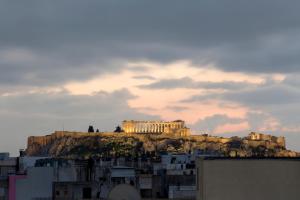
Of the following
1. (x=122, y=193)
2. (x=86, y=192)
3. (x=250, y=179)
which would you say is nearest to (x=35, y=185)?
(x=86, y=192)

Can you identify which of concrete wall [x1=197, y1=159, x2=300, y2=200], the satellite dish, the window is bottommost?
the window

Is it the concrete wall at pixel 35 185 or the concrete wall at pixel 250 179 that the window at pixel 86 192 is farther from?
the concrete wall at pixel 250 179

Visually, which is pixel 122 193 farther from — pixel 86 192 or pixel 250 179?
pixel 86 192

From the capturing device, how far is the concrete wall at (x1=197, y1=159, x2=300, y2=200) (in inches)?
822

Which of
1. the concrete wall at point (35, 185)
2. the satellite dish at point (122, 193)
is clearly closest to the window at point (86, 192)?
the concrete wall at point (35, 185)

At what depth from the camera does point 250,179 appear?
21.3 m

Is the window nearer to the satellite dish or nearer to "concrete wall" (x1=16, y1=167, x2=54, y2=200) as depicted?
"concrete wall" (x1=16, y1=167, x2=54, y2=200)

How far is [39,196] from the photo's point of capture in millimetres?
46719

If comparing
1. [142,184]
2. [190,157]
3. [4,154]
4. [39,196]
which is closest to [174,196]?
[142,184]

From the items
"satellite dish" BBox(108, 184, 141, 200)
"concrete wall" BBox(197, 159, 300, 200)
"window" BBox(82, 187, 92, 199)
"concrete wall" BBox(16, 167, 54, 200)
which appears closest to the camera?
"concrete wall" BBox(197, 159, 300, 200)

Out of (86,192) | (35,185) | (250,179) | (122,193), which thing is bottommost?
(86,192)

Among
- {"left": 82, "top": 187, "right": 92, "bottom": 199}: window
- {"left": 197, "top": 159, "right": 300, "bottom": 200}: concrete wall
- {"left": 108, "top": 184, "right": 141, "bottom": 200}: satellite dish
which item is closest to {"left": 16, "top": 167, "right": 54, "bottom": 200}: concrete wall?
{"left": 82, "top": 187, "right": 92, "bottom": 199}: window

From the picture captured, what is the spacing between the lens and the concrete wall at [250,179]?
68.5 feet

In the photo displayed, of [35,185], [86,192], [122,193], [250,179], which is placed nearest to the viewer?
[250,179]
